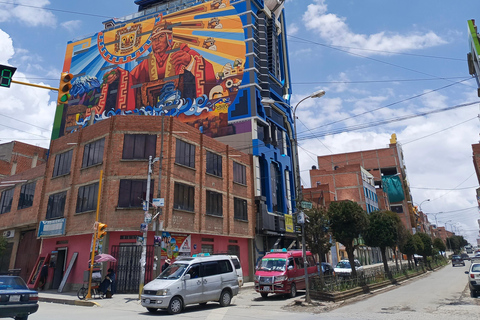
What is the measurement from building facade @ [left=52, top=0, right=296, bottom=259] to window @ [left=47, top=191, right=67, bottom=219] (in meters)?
11.4

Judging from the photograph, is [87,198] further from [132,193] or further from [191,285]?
[191,285]

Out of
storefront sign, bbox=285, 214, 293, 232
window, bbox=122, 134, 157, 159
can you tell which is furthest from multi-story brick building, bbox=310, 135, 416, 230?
window, bbox=122, 134, 157, 159

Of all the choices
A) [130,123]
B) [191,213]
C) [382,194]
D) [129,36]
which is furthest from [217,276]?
[382,194]

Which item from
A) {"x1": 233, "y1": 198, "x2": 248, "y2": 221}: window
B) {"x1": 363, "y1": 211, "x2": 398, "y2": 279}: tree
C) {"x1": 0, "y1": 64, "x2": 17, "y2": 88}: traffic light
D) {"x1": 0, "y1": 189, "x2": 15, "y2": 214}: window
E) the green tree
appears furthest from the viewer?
the green tree

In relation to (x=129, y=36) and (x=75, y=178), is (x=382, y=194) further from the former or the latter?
(x=75, y=178)

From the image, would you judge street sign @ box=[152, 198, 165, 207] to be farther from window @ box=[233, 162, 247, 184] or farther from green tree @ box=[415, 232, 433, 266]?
green tree @ box=[415, 232, 433, 266]

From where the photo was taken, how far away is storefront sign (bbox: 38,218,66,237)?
24.7 metres

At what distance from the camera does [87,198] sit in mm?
24094

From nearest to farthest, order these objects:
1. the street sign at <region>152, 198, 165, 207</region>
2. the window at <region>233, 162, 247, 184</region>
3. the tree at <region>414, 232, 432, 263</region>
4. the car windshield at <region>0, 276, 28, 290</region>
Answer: the car windshield at <region>0, 276, 28, 290</region> < the street sign at <region>152, 198, 165, 207</region> < the window at <region>233, 162, 247, 184</region> < the tree at <region>414, 232, 432, 263</region>

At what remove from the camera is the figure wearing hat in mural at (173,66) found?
139ft

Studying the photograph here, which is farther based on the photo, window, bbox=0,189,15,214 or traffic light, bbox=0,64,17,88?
window, bbox=0,189,15,214

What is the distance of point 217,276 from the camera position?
14930 mm

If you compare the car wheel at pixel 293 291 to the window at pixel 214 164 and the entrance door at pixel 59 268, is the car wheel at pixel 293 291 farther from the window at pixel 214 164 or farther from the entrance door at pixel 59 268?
the entrance door at pixel 59 268

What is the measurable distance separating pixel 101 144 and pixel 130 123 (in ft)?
8.64
